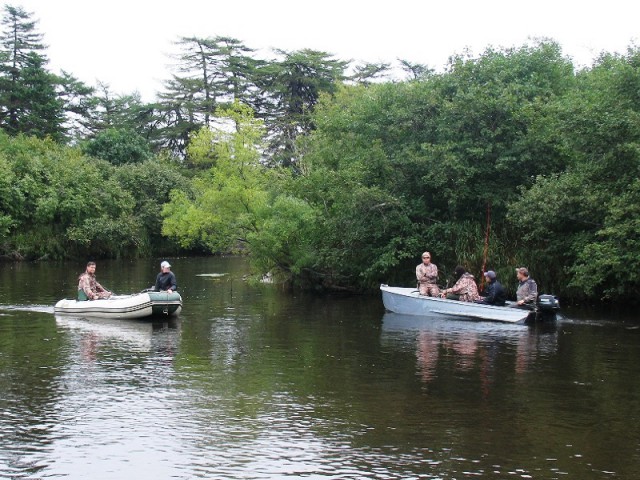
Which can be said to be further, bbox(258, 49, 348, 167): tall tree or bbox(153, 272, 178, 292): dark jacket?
bbox(258, 49, 348, 167): tall tree

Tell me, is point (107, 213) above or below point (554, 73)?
below

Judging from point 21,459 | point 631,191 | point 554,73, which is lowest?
point 21,459

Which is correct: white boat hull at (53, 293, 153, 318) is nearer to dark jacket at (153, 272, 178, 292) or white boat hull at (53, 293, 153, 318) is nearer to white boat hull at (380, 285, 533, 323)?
dark jacket at (153, 272, 178, 292)

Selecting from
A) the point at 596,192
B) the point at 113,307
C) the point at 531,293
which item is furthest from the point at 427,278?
the point at 113,307

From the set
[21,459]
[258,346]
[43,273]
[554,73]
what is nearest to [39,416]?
[21,459]

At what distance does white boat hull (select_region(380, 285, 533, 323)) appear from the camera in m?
20.7

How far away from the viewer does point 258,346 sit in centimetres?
1739

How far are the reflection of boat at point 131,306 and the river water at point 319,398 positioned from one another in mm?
422

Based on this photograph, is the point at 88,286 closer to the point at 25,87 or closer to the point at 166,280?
the point at 166,280

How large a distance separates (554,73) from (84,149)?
4411cm

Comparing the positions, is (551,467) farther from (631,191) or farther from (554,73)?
(554,73)

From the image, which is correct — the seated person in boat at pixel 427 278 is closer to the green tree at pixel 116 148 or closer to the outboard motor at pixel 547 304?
the outboard motor at pixel 547 304

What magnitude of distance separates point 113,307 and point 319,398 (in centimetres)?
1134

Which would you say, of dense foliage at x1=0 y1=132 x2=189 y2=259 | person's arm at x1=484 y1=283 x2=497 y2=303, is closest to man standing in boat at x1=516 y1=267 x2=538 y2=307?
person's arm at x1=484 y1=283 x2=497 y2=303
